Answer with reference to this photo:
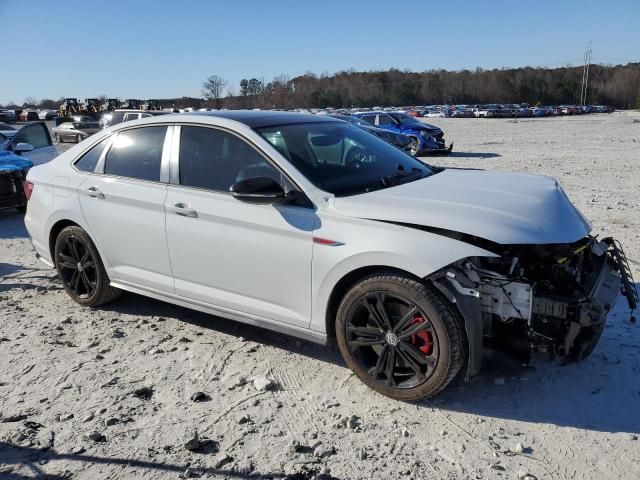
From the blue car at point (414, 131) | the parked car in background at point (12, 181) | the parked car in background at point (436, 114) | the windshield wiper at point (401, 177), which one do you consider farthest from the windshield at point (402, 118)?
the parked car in background at point (436, 114)

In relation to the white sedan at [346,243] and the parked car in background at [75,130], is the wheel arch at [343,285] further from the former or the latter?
the parked car in background at [75,130]

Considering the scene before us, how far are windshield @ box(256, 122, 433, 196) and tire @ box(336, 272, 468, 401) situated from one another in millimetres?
770

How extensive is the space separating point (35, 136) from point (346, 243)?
9.92 metres

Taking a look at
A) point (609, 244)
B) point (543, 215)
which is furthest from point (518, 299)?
point (609, 244)

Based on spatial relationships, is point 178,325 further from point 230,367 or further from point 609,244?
point 609,244

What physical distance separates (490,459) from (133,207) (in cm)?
320

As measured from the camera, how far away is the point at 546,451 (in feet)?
9.86

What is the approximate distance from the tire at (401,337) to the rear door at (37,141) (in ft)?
29.4

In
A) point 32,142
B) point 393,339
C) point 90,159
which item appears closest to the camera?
point 393,339

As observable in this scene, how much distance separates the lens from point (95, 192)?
471 centimetres

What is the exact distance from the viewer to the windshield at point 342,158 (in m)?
3.85

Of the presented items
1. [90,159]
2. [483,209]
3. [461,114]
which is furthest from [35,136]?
[461,114]

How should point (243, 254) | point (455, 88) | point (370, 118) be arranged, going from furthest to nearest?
point (455, 88) < point (370, 118) < point (243, 254)

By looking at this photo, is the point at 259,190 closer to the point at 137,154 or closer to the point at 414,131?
the point at 137,154
